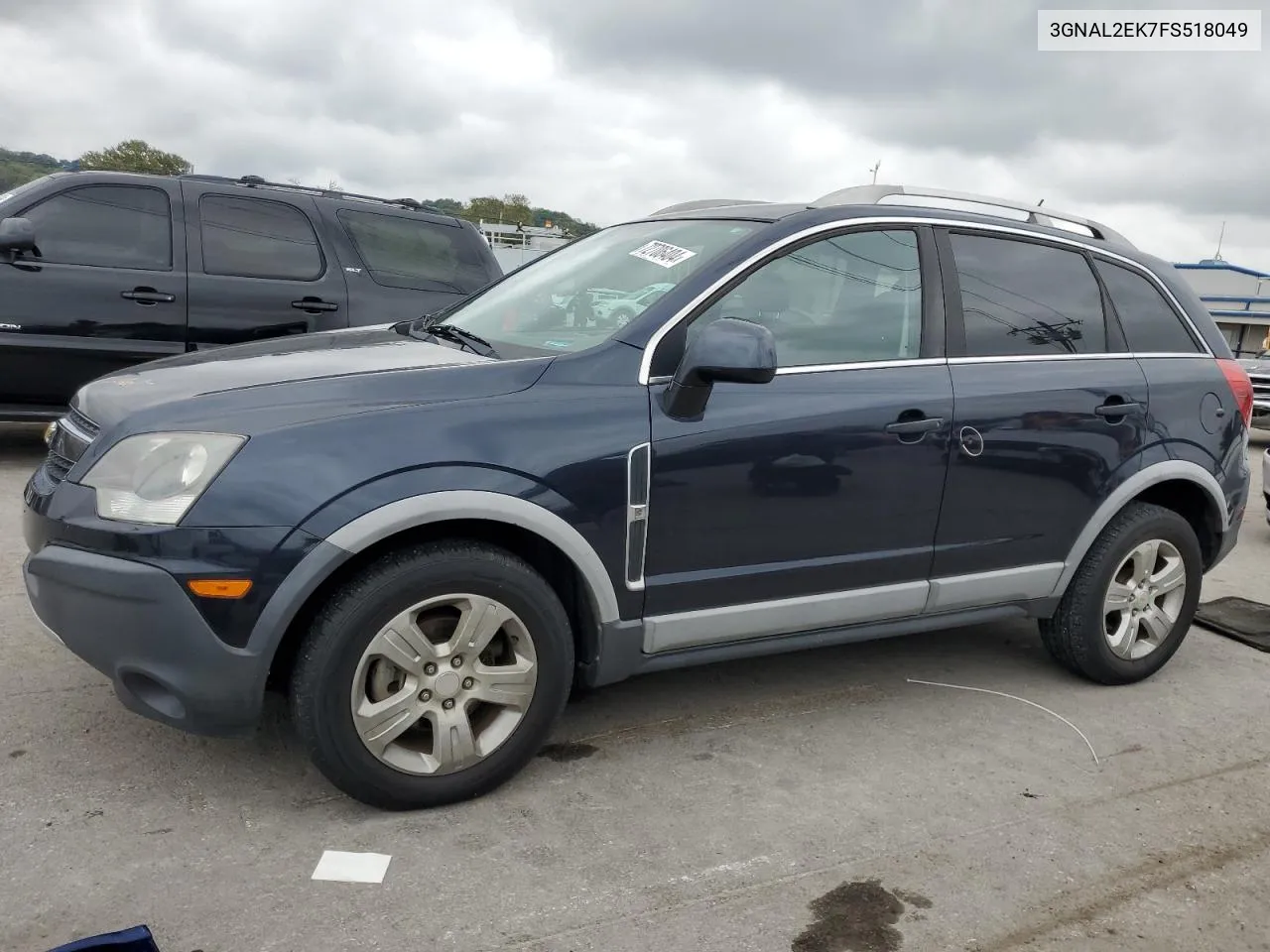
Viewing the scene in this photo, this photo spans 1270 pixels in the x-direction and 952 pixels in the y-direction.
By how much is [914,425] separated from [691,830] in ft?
4.81

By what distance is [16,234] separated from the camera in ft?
20.1

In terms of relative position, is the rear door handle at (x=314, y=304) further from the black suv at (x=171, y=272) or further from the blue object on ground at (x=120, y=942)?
the blue object on ground at (x=120, y=942)

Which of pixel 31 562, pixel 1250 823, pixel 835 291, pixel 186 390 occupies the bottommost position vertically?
pixel 1250 823

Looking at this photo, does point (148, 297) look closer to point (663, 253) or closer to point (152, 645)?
point (663, 253)

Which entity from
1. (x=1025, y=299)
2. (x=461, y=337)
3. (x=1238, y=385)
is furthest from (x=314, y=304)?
(x=1238, y=385)

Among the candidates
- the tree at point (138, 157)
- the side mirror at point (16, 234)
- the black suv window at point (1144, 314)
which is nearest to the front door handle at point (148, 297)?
the side mirror at point (16, 234)

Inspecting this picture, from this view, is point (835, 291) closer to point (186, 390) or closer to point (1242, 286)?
point (186, 390)

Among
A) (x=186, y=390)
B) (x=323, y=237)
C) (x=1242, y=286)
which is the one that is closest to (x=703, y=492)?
(x=186, y=390)

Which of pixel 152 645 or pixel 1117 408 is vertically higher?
pixel 1117 408

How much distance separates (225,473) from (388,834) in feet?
3.41

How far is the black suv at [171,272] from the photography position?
20.9 feet

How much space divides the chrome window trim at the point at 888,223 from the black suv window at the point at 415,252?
14.0ft

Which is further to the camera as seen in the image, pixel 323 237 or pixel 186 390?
pixel 323 237

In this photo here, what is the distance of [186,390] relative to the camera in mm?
2830
